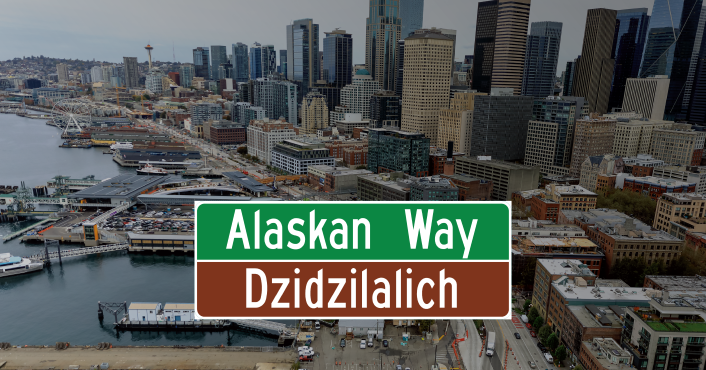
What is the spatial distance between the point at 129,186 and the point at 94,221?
510 centimetres

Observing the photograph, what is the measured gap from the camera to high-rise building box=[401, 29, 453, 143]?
121ft

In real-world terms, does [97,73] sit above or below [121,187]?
above

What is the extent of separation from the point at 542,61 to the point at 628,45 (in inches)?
404

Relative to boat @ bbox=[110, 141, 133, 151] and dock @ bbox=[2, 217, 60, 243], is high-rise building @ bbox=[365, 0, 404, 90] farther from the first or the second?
dock @ bbox=[2, 217, 60, 243]

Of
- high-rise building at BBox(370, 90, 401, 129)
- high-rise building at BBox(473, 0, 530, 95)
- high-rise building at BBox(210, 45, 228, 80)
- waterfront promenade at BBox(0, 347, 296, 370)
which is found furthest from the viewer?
high-rise building at BBox(210, 45, 228, 80)

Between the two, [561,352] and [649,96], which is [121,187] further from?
[649,96]

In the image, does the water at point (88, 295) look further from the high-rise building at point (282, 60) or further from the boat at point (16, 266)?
the high-rise building at point (282, 60)

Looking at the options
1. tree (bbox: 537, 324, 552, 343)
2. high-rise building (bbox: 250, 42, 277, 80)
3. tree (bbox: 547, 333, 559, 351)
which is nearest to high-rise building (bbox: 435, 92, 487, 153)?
tree (bbox: 537, 324, 552, 343)

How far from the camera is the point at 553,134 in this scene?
95.1 feet

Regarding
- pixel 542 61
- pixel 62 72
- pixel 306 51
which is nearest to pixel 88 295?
pixel 542 61

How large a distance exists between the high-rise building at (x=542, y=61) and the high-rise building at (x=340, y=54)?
79.7 ft

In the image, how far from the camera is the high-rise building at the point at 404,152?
27.6 meters

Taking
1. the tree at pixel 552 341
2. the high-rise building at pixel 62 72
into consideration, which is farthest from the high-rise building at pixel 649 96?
the high-rise building at pixel 62 72

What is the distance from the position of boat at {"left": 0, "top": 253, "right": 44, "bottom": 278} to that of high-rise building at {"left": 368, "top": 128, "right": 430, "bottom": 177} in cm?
1912
